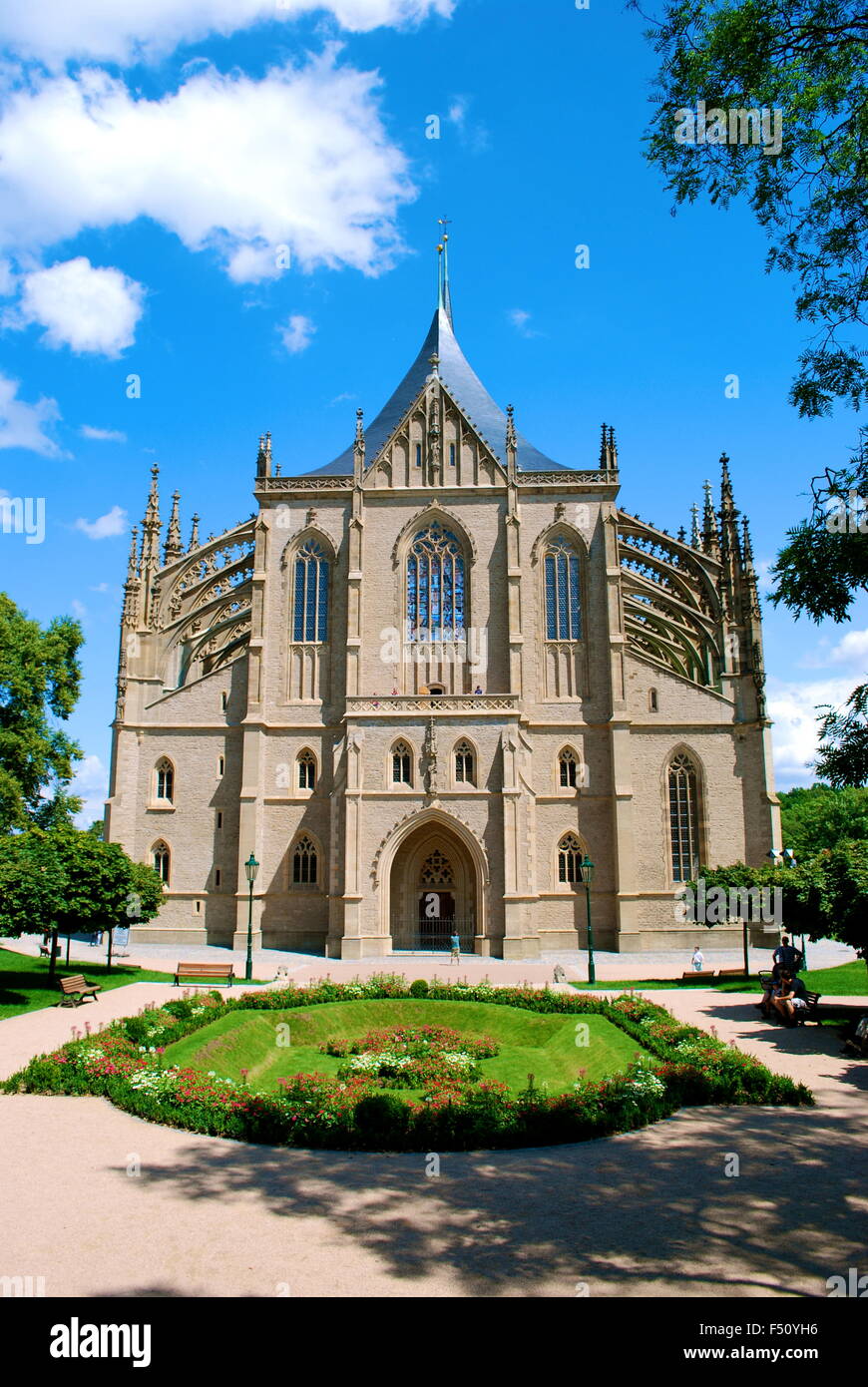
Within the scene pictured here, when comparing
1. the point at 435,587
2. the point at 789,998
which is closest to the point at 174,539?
the point at 435,587

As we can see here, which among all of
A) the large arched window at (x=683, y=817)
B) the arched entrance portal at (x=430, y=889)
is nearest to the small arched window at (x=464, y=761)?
the arched entrance portal at (x=430, y=889)

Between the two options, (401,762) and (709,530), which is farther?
(709,530)

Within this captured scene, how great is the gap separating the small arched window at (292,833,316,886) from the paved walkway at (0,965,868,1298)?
2497 cm

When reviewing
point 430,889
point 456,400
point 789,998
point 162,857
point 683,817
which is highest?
point 456,400

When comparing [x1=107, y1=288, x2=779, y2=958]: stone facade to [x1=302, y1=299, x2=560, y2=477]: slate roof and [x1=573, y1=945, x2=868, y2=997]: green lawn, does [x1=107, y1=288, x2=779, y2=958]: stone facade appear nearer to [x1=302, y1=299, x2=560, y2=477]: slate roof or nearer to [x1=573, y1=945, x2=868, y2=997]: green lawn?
[x1=302, y1=299, x2=560, y2=477]: slate roof

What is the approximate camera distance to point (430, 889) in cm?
3756

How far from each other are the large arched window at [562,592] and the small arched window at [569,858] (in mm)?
9047

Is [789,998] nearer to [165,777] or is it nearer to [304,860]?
[304,860]

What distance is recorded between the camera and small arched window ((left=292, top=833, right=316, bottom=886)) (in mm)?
38000

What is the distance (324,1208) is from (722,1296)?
13.4 ft

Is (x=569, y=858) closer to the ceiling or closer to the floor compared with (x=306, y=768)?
closer to the floor

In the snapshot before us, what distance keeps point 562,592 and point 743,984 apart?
64.5 ft
